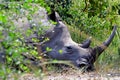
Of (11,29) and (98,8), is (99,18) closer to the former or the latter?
(98,8)

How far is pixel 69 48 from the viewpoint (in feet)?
31.1

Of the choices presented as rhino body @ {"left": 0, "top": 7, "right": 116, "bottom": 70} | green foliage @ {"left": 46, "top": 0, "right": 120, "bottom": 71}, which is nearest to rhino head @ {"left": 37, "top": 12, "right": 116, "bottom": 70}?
rhino body @ {"left": 0, "top": 7, "right": 116, "bottom": 70}

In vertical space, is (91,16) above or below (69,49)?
below

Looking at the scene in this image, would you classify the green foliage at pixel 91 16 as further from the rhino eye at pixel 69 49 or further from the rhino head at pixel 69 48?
the rhino eye at pixel 69 49

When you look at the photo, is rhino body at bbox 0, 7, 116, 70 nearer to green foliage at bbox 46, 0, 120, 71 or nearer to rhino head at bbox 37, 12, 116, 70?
rhino head at bbox 37, 12, 116, 70

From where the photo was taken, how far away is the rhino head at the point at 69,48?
8.98 meters

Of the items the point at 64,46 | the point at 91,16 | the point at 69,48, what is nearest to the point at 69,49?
the point at 69,48

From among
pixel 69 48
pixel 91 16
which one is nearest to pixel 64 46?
pixel 69 48

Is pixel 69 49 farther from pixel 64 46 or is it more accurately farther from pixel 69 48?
pixel 64 46

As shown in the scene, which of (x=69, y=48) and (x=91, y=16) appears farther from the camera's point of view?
(x=91, y=16)

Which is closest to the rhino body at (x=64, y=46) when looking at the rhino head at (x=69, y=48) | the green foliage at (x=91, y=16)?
the rhino head at (x=69, y=48)

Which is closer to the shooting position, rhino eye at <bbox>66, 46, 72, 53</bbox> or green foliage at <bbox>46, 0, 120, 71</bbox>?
rhino eye at <bbox>66, 46, 72, 53</bbox>

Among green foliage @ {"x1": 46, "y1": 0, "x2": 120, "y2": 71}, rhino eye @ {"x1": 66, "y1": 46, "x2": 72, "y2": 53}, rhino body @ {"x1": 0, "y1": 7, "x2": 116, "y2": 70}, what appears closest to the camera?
rhino body @ {"x1": 0, "y1": 7, "x2": 116, "y2": 70}

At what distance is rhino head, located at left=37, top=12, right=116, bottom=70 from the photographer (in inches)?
353
